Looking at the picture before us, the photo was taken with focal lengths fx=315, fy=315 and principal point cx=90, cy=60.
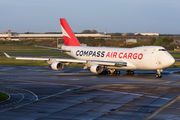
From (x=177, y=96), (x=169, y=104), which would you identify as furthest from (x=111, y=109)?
(x=177, y=96)

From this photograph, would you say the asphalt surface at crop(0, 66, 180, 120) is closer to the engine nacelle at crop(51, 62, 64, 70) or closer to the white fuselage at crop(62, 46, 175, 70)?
the white fuselage at crop(62, 46, 175, 70)

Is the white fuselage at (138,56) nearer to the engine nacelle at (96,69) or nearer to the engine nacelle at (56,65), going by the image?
the engine nacelle at (96,69)

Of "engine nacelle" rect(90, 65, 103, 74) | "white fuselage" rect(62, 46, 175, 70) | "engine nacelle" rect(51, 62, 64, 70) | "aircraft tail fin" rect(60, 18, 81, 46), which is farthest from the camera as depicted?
"aircraft tail fin" rect(60, 18, 81, 46)

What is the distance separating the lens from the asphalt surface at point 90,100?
22594 millimetres

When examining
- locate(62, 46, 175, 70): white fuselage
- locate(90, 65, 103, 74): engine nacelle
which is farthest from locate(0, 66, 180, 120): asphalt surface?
locate(90, 65, 103, 74): engine nacelle

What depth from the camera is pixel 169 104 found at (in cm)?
2692

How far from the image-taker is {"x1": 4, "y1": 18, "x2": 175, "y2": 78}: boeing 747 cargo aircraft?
155 ft

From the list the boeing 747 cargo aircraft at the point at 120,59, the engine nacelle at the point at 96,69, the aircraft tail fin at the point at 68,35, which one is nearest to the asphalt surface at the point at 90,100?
the boeing 747 cargo aircraft at the point at 120,59

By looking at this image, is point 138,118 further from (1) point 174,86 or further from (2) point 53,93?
(1) point 174,86

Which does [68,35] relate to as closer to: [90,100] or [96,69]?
[96,69]

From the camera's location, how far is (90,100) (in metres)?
28.6

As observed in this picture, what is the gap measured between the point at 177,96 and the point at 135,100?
5.09m

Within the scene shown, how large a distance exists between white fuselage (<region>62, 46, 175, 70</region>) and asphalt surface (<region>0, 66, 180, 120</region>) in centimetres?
624

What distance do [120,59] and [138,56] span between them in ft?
11.2
